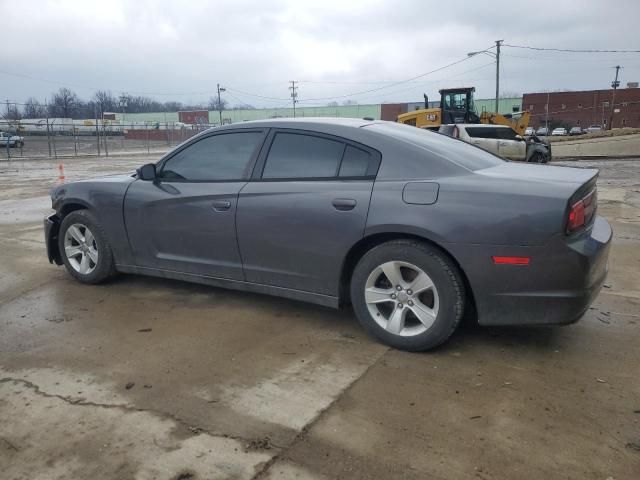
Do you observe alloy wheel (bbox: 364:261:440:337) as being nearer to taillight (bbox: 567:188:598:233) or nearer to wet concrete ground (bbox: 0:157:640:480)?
wet concrete ground (bbox: 0:157:640:480)

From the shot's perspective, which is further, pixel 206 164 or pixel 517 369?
pixel 206 164

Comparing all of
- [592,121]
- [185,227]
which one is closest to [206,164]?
[185,227]

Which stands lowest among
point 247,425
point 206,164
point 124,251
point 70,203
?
point 247,425

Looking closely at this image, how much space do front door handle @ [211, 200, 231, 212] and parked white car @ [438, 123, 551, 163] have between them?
46.9 ft

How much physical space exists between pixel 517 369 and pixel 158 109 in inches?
4484

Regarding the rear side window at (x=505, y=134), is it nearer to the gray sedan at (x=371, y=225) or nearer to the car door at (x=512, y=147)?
the car door at (x=512, y=147)

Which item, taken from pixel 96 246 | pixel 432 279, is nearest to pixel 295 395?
pixel 432 279

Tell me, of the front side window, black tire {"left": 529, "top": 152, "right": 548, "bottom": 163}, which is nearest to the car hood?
the front side window

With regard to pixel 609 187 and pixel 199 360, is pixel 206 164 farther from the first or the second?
pixel 609 187

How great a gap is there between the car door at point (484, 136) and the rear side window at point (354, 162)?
48.1ft

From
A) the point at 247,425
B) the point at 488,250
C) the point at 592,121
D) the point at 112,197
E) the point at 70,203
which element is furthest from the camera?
the point at 592,121

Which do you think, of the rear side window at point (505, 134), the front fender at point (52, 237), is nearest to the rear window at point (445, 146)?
the front fender at point (52, 237)

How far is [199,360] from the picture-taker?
355 cm

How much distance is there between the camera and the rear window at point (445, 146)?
3.76m
